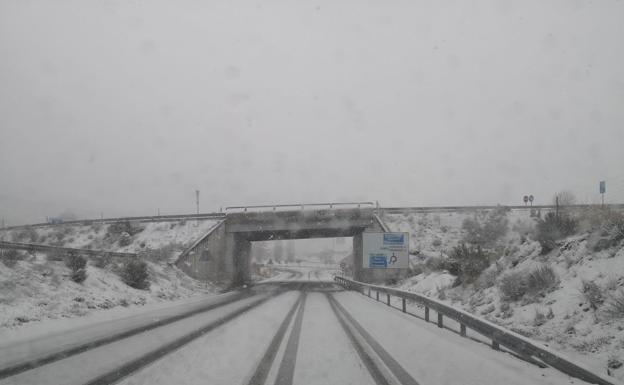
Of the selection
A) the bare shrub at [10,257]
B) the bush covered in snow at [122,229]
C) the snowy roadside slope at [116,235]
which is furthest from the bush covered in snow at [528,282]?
the bush covered in snow at [122,229]

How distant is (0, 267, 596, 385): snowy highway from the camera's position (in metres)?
5.99

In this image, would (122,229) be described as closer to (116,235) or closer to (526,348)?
(116,235)

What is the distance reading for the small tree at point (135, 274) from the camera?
20.8m

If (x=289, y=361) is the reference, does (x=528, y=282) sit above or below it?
above

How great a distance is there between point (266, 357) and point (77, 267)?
12.7m

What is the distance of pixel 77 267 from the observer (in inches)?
674

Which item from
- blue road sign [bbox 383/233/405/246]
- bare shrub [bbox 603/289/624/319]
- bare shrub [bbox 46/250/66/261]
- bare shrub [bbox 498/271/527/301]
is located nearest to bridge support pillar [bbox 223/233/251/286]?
blue road sign [bbox 383/233/405/246]

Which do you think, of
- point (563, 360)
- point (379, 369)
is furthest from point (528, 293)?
point (379, 369)

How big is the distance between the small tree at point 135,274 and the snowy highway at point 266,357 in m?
9.90

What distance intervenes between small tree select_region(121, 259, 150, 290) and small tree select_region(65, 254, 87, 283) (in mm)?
3479

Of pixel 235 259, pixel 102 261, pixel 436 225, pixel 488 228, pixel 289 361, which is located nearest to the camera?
pixel 289 361

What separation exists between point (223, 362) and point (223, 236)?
3303 cm

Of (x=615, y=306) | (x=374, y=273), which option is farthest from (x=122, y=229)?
(x=615, y=306)

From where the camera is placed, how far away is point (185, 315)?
14336 millimetres
